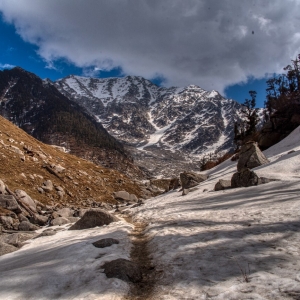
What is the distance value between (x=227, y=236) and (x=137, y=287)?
3.86m

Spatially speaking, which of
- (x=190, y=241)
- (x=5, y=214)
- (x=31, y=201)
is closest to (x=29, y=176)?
(x=31, y=201)

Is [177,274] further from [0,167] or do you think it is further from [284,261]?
[0,167]

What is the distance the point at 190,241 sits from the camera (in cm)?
816

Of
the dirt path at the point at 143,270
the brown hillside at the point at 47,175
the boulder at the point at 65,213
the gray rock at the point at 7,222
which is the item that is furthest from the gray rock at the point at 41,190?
the dirt path at the point at 143,270

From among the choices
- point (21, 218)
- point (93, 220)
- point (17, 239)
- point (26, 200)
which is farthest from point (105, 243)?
point (26, 200)

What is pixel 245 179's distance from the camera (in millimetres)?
18922

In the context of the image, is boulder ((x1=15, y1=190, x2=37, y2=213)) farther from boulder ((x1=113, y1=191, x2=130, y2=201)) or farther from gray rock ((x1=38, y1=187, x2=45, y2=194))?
boulder ((x1=113, y1=191, x2=130, y2=201))

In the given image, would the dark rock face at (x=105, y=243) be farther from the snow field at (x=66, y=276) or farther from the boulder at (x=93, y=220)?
the boulder at (x=93, y=220)

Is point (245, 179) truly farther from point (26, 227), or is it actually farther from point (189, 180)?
point (26, 227)

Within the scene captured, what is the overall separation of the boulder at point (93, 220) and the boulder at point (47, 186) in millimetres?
12012

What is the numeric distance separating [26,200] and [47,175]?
6.75 meters

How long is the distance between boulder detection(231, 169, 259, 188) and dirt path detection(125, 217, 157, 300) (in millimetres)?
11536

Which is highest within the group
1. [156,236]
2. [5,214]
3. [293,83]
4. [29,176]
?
[293,83]

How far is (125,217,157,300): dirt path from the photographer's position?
16.9 feet
